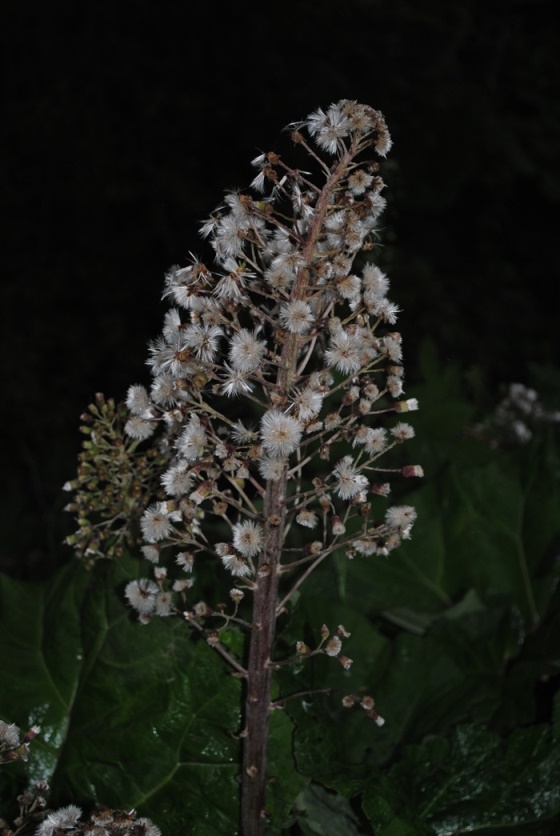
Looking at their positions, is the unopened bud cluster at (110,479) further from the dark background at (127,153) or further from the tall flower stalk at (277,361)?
the dark background at (127,153)

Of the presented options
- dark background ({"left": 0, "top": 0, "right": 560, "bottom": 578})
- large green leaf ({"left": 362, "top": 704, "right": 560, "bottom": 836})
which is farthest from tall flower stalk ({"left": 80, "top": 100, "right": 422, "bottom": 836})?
dark background ({"left": 0, "top": 0, "right": 560, "bottom": 578})

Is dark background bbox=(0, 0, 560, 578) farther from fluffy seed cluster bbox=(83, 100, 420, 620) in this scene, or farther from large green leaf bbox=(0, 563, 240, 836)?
fluffy seed cluster bbox=(83, 100, 420, 620)

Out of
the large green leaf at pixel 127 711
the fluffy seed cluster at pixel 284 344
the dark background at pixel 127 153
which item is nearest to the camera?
the fluffy seed cluster at pixel 284 344

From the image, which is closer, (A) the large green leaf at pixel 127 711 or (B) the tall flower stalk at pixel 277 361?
(B) the tall flower stalk at pixel 277 361

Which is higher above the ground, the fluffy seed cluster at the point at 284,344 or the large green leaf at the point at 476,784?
the fluffy seed cluster at the point at 284,344

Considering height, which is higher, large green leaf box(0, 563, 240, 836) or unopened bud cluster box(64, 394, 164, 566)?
unopened bud cluster box(64, 394, 164, 566)

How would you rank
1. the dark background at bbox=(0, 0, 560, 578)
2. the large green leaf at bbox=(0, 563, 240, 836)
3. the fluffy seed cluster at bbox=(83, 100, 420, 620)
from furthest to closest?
the dark background at bbox=(0, 0, 560, 578)
the large green leaf at bbox=(0, 563, 240, 836)
the fluffy seed cluster at bbox=(83, 100, 420, 620)

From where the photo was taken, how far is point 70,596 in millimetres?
1239

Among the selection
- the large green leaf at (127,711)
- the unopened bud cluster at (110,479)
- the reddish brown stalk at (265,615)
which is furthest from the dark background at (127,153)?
the reddish brown stalk at (265,615)

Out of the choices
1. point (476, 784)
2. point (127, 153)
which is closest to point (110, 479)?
point (476, 784)

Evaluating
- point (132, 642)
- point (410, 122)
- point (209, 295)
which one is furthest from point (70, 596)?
point (410, 122)

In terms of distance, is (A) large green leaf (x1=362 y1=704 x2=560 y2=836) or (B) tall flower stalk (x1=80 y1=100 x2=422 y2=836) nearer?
(B) tall flower stalk (x1=80 y1=100 x2=422 y2=836)

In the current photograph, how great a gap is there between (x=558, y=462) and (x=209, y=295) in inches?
43.6

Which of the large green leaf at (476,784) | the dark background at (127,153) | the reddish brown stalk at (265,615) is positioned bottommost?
the large green leaf at (476,784)
